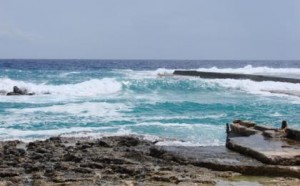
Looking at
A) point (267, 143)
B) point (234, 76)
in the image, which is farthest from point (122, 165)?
point (234, 76)

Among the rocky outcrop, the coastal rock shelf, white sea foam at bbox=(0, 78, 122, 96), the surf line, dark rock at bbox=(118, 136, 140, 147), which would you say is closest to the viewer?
the coastal rock shelf

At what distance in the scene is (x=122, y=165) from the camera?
8.91m

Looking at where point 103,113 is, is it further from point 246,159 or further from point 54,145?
point 246,159

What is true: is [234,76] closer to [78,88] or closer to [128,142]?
[78,88]

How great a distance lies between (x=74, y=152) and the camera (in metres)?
10.3

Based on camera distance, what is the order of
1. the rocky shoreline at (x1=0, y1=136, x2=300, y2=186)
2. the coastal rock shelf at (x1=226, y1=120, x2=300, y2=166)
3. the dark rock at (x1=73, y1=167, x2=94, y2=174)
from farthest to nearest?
1. the coastal rock shelf at (x1=226, y1=120, x2=300, y2=166)
2. the dark rock at (x1=73, y1=167, x2=94, y2=174)
3. the rocky shoreline at (x1=0, y1=136, x2=300, y2=186)

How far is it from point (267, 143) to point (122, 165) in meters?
3.11

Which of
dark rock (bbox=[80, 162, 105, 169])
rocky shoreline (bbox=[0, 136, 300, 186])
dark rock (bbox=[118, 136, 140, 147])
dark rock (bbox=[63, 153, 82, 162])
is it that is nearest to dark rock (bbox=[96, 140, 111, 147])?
rocky shoreline (bbox=[0, 136, 300, 186])

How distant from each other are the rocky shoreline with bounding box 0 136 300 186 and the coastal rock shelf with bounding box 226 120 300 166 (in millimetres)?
216

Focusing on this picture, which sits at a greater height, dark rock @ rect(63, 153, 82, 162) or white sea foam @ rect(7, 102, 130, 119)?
dark rock @ rect(63, 153, 82, 162)

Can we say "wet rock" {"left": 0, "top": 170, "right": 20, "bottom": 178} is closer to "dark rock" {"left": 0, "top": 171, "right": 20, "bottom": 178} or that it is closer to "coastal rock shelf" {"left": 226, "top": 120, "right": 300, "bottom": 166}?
"dark rock" {"left": 0, "top": 171, "right": 20, "bottom": 178}

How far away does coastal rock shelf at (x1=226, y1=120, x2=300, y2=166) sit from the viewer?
8859 millimetres

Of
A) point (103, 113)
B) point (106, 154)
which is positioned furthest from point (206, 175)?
point (103, 113)

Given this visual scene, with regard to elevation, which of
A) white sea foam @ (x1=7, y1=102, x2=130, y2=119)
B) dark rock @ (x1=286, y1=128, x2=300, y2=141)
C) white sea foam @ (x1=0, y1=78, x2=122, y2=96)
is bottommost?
white sea foam @ (x1=0, y1=78, x2=122, y2=96)
